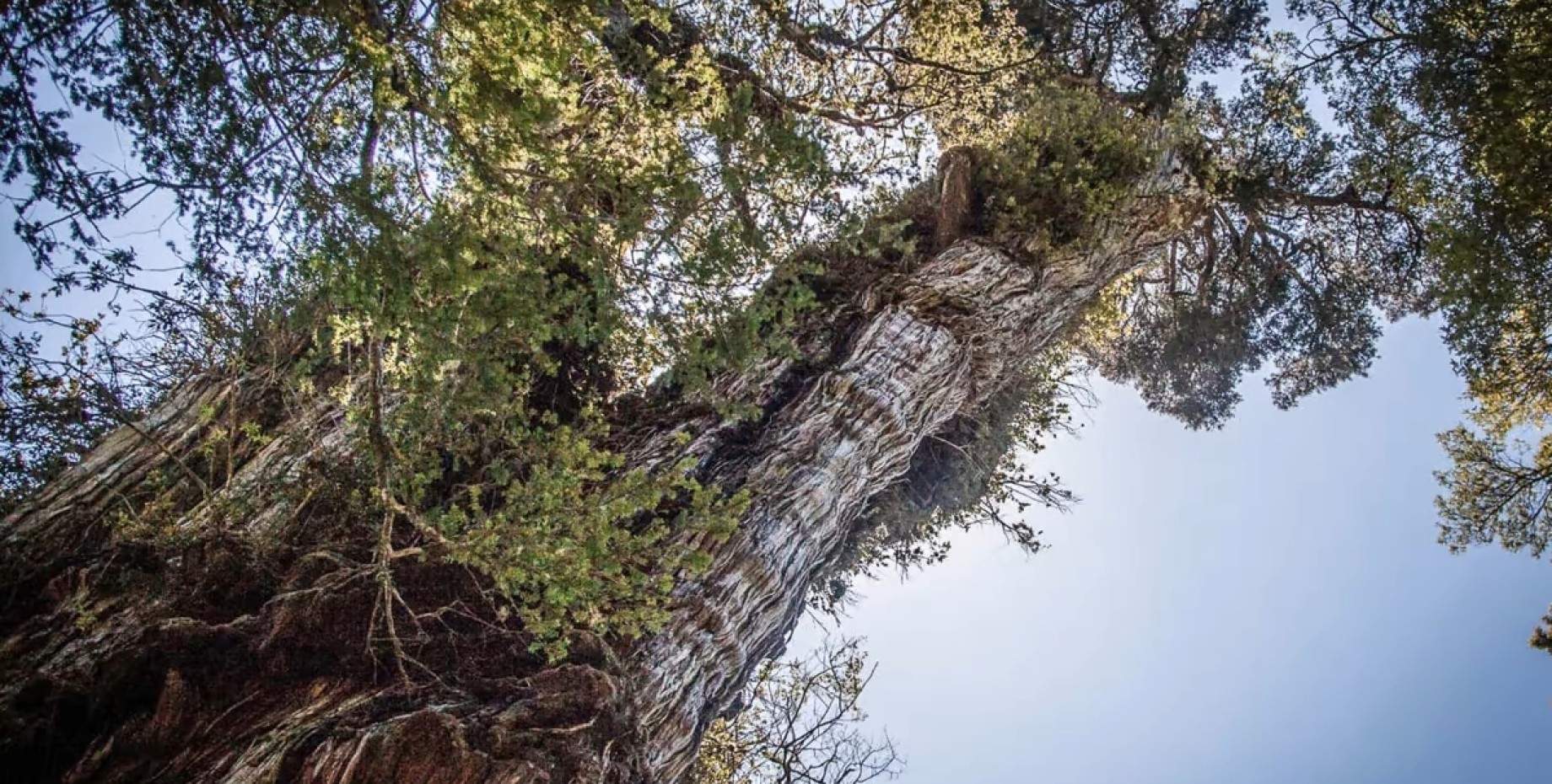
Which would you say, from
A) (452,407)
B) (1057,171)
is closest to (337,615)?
(452,407)

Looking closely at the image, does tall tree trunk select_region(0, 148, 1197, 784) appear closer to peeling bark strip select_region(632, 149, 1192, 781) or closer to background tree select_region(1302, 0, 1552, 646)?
peeling bark strip select_region(632, 149, 1192, 781)

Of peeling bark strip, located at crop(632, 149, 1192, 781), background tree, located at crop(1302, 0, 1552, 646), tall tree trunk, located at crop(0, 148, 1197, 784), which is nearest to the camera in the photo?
tall tree trunk, located at crop(0, 148, 1197, 784)

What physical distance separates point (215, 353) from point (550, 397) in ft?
9.49

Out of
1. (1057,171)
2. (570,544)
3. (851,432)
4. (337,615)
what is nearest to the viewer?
(570,544)

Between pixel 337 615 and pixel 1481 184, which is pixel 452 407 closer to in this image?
pixel 337 615

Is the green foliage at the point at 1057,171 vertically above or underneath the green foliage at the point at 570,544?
above

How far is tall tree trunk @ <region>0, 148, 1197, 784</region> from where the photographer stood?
3.88m

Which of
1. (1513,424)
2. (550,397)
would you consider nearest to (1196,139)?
(1513,424)

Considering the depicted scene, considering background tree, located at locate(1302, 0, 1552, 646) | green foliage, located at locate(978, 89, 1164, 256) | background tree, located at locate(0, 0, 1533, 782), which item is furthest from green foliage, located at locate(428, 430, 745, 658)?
background tree, located at locate(1302, 0, 1552, 646)

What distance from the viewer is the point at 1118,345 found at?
54.3ft

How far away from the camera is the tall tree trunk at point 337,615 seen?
153 inches

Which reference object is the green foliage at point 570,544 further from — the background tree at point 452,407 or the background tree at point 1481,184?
the background tree at point 1481,184

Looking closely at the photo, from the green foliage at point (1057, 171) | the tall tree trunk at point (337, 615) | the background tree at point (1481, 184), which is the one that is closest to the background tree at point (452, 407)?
the tall tree trunk at point (337, 615)

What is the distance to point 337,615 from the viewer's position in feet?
15.4
